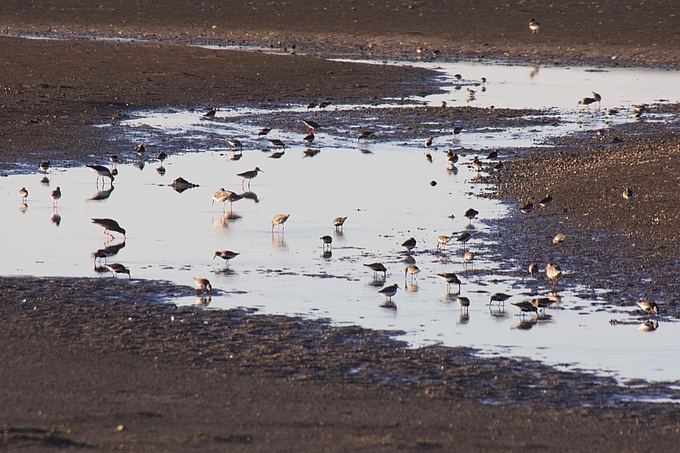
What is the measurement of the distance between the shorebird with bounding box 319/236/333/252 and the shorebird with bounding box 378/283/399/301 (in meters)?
3.00

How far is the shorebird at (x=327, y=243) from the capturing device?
16594mm

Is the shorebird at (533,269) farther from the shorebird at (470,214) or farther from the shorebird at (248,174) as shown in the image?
the shorebird at (248,174)

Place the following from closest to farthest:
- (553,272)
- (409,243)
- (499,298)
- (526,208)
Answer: (499,298)
(553,272)
(409,243)
(526,208)

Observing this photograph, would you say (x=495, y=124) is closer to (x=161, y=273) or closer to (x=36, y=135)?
(x=36, y=135)

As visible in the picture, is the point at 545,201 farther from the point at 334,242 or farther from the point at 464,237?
the point at 334,242

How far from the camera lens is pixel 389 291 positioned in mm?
13555

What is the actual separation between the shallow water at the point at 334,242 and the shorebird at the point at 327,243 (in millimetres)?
101

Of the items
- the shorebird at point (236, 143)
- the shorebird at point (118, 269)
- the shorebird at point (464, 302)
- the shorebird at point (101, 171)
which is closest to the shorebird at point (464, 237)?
the shorebird at point (464, 302)

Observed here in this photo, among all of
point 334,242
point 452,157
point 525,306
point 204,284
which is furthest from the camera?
point 452,157

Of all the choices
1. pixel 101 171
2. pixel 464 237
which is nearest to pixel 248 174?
pixel 101 171

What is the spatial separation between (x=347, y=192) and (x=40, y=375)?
12106 mm

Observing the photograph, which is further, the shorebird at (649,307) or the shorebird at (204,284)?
the shorebird at (204,284)

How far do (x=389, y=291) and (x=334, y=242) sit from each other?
3.70m

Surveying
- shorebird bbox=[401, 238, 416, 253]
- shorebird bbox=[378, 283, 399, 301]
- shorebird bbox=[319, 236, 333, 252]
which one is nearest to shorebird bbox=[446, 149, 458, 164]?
shorebird bbox=[319, 236, 333, 252]
